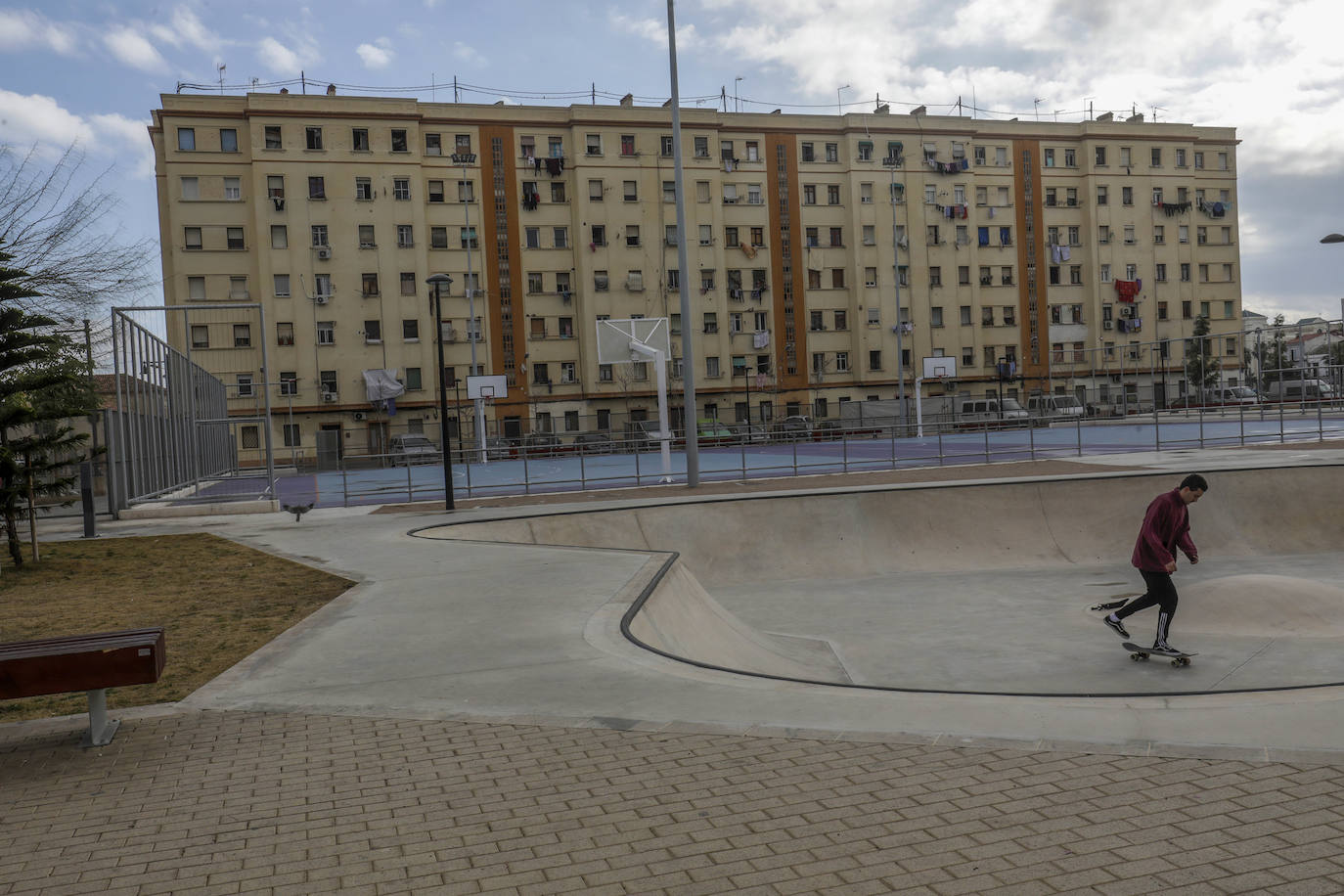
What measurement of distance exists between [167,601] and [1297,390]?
31.2m

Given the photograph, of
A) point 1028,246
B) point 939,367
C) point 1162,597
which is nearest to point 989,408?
point 939,367

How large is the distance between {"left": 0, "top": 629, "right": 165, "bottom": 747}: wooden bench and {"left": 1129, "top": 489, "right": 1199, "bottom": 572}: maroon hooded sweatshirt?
8.36m

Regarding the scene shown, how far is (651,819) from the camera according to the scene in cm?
440

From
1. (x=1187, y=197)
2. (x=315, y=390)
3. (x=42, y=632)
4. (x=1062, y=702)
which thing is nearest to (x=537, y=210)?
(x=315, y=390)

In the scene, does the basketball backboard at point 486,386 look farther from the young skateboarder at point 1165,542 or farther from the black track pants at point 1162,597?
the young skateboarder at point 1165,542

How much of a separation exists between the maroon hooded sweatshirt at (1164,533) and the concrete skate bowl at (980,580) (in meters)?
1.10

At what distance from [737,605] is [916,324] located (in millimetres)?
58790

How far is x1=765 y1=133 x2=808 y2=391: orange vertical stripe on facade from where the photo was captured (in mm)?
67812

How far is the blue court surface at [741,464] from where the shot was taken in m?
26.3

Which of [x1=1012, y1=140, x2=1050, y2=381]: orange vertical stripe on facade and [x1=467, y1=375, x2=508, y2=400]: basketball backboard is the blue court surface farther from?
[x1=1012, y1=140, x2=1050, y2=381]: orange vertical stripe on facade

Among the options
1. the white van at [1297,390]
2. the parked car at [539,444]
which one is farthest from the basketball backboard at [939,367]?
the white van at [1297,390]

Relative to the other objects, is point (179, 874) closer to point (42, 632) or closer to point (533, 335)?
point (42, 632)

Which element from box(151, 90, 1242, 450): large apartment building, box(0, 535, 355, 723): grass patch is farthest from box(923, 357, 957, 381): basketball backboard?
box(0, 535, 355, 723): grass patch

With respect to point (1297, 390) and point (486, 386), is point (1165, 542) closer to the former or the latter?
point (1297, 390)
